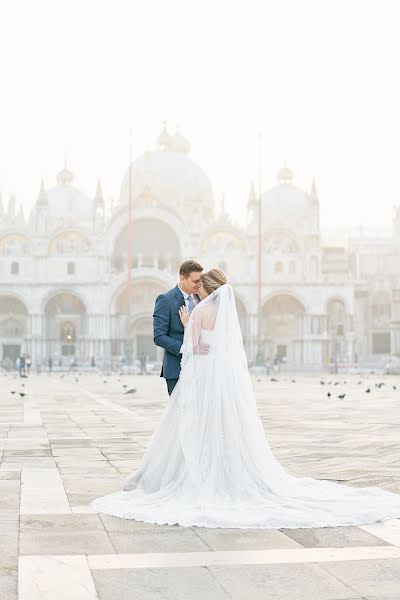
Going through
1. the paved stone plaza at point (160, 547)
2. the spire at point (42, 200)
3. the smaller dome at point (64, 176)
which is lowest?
the paved stone plaza at point (160, 547)

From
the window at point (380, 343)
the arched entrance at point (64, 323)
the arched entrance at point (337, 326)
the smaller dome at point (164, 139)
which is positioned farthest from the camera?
the smaller dome at point (164, 139)

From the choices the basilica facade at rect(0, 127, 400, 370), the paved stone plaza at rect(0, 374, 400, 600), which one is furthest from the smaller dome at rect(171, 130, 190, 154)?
the paved stone plaza at rect(0, 374, 400, 600)

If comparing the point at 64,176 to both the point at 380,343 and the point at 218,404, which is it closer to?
the point at 380,343

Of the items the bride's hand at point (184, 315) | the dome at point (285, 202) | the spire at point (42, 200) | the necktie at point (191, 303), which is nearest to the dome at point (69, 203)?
the spire at point (42, 200)

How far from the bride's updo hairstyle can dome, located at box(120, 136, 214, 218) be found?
203 feet

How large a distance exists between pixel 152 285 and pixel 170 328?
185ft

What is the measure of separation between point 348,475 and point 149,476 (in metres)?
2.00

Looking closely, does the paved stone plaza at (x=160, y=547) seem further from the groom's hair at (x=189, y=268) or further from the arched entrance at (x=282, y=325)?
the arched entrance at (x=282, y=325)

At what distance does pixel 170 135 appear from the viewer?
260 ft

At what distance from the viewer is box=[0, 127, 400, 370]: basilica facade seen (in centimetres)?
6122

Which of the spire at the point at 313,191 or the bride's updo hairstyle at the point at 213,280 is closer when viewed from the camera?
the bride's updo hairstyle at the point at 213,280

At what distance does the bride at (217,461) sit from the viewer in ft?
19.2

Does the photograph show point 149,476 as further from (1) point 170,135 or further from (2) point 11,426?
(1) point 170,135

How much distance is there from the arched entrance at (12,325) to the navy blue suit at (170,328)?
186ft
